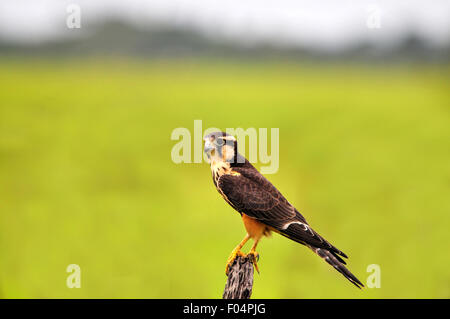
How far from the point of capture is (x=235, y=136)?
4.64 meters

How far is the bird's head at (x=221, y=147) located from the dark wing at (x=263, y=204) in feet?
0.72

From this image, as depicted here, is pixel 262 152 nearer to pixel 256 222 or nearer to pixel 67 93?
pixel 256 222

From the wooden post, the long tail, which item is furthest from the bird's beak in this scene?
the long tail

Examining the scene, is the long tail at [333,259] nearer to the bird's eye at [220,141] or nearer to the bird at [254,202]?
the bird at [254,202]

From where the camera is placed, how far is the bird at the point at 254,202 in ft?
15.6

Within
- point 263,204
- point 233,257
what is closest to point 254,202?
point 263,204

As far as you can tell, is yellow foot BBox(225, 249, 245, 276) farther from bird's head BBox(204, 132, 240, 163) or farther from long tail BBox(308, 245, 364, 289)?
bird's head BBox(204, 132, 240, 163)

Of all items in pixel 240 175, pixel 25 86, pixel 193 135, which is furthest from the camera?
pixel 25 86

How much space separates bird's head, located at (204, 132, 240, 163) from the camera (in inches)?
174

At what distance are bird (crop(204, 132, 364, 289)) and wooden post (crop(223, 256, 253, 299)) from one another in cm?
7

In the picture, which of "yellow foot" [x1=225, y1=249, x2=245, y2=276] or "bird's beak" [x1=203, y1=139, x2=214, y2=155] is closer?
"bird's beak" [x1=203, y1=139, x2=214, y2=155]

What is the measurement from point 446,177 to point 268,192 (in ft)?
66.2

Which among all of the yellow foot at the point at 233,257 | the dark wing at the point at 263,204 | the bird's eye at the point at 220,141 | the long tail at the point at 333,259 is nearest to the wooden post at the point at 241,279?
the yellow foot at the point at 233,257

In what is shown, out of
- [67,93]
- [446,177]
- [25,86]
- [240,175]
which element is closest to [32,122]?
[67,93]
